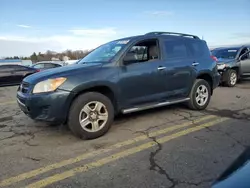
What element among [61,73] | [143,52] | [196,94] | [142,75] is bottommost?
[196,94]

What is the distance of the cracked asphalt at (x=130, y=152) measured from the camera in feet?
10.4

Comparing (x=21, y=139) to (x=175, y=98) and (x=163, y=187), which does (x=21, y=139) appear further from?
(x=175, y=98)

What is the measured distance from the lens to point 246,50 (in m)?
12.4

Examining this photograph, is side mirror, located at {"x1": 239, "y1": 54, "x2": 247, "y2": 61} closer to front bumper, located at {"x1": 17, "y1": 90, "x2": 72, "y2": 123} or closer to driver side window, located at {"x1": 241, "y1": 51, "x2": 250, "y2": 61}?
driver side window, located at {"x1": 241, "y1": 51, "x2": 250, "y2": 61}

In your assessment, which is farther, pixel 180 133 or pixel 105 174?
pixel 180 133

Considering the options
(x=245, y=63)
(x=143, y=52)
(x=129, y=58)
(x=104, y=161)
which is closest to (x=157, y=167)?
(x=104, y=161)

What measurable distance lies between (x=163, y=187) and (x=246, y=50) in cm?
1121

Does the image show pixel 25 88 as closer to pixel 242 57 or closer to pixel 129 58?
pixel 129 58

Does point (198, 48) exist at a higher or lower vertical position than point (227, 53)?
higher

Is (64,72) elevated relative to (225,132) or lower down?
elevated

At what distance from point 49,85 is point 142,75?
1805 millimetres

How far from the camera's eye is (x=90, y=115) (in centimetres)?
455

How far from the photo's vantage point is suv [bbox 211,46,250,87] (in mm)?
11172

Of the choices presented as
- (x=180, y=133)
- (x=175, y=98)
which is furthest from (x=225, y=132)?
(x=175, y=98)
